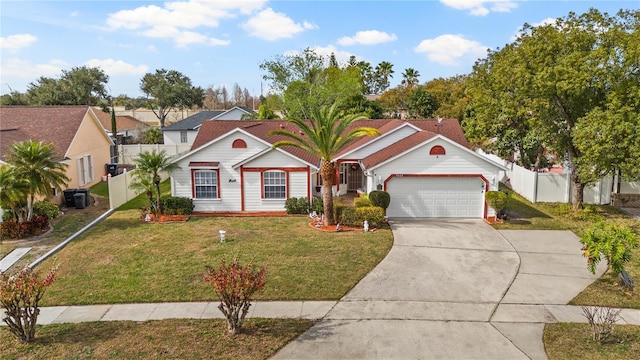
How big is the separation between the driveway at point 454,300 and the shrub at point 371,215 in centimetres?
129

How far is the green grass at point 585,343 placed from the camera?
29.8 feet

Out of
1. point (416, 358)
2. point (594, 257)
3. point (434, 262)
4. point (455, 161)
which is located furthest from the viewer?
point (455, 161)

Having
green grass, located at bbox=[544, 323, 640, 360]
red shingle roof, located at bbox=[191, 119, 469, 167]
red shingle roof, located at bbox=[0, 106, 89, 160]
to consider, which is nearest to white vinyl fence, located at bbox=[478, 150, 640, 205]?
red shingle roof, located at bbox=[191, 119, 469, 167]

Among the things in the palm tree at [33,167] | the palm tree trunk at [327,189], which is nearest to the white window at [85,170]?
the palm tree at [33,167]

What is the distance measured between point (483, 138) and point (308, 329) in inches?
1084

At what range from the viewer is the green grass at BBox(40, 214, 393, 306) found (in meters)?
12.4

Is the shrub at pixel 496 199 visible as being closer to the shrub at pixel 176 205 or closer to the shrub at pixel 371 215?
the shrub at pixel 371 215

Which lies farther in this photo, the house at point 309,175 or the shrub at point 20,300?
the house at point 309,175

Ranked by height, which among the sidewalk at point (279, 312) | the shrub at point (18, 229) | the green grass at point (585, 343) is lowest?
the green grass at point (585, 343)

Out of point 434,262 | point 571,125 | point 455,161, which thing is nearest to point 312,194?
point 455,161

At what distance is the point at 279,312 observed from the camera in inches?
441

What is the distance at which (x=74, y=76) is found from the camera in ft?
196

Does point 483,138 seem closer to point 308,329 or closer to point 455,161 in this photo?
point 455,161

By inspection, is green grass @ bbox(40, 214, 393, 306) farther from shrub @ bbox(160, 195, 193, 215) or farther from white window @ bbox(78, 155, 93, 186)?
white window @ bbox(78, 155, 93, 186)
